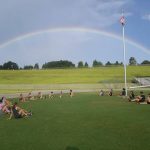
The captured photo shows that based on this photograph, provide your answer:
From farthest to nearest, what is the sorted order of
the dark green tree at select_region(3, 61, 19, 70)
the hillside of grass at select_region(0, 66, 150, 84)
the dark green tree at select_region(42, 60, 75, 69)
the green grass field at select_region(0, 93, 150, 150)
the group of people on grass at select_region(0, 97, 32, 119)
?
1. the dark green tree at select_region(42, 60, 75, 69)
2. the dark green tree at select_region(3, 61, 19, 70)
3. the hillside of grass at select_region(0, 66, 150, 84)
4. the group of people on grass at select_region(0, 97, 32, 119)
5. the green grass field at select_region(0, 93, 150, 150)

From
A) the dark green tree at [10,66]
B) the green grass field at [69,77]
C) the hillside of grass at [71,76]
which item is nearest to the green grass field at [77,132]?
the green grass field at [69,77]

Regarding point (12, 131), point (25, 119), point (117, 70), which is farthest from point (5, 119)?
point (117, 70)

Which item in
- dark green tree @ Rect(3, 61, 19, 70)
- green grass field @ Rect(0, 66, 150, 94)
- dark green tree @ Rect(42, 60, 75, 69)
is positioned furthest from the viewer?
dark green tree @ Rect(42, 60, 75, 69)

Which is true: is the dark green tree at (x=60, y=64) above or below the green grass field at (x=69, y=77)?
above

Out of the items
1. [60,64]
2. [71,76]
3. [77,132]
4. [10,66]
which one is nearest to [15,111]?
[77,132]

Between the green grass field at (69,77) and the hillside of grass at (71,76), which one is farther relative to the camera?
the hillside of grass at (71,76)

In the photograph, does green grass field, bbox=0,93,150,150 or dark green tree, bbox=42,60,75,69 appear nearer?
green grass field, bbox=0,93,150,150

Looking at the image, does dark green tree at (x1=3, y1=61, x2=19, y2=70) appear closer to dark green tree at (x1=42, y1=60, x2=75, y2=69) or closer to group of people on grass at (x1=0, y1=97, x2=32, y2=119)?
dark green tree at (x1=42, y1=60, x2=75, y2=69)

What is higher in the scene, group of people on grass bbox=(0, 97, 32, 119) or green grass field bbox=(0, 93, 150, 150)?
group of people on grass bbox=(0, 97, 32, 119)

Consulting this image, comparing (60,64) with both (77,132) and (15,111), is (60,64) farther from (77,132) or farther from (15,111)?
(77,132)

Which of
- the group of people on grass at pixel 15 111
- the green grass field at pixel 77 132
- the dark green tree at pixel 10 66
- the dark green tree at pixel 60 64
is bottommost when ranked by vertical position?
the green grass field at pixel 77 132

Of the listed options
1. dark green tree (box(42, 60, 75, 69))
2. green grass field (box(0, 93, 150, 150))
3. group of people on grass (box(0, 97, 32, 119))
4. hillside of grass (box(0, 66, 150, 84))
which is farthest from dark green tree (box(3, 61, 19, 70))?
green grass field (box(0, 93, 150, 150))

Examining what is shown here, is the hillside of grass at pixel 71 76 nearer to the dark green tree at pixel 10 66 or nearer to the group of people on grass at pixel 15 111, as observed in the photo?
the dark green tree at pixel 10 66

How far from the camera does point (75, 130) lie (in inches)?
758
